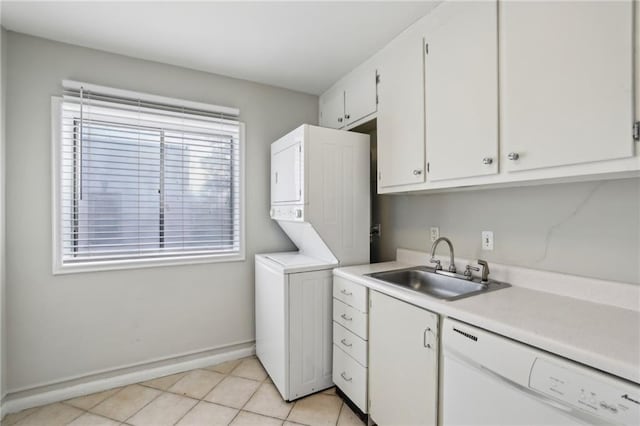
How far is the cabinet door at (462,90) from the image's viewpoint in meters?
1.41

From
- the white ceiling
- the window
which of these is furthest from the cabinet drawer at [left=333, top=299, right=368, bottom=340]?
the white ceiling

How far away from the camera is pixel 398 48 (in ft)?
6.45

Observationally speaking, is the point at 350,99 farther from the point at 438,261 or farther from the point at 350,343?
the point at 350,343

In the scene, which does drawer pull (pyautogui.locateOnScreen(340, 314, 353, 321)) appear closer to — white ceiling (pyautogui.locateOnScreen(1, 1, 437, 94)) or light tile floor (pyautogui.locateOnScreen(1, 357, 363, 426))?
light tile floor (pyautogui.locateOnScreen(1, 357, 363, 426))

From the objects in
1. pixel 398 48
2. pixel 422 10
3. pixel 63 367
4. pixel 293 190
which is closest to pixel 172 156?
pixel 293 190

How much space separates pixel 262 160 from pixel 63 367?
7.00 feet

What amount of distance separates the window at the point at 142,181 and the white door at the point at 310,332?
0.91 meters

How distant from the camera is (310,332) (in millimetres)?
2062

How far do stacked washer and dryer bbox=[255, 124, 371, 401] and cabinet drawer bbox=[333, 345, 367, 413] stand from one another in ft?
0.33

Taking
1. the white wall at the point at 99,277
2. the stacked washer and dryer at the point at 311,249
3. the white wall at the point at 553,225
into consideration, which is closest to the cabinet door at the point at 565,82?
the white wall at the point at 553,225

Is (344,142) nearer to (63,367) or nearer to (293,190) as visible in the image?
(293,190)

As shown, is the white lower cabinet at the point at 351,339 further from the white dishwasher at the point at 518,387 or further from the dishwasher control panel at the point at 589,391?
the dishwasher control panel at the point at 589,391

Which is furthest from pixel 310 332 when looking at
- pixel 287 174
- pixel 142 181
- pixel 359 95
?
pixel 359 95

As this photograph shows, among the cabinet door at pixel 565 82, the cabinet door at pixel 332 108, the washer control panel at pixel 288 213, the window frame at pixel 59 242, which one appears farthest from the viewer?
the cabinet door at pixel 332 108
